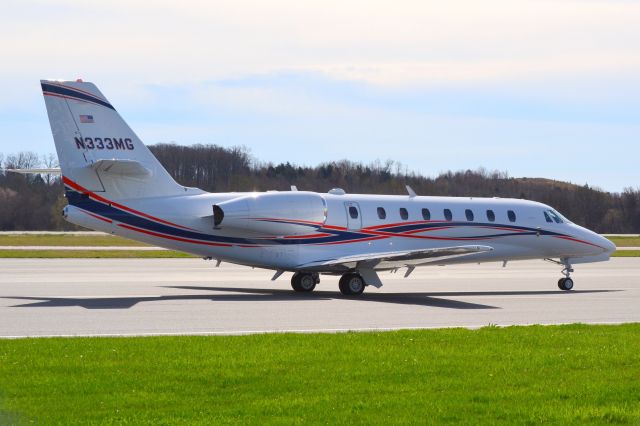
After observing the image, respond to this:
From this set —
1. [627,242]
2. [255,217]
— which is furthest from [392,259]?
[627,242]

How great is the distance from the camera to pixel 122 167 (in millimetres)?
24516

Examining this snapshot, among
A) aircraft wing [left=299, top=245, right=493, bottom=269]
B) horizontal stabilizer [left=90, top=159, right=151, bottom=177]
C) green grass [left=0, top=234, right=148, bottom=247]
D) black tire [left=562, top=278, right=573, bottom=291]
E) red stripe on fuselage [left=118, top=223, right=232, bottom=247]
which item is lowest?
green grass [left=0, top=234, right=148, bottom=247]

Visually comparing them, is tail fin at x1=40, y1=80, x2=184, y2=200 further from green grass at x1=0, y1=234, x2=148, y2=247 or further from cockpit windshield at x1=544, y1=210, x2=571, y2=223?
green grass at x1=0, y1=234, x2=148, y2=247

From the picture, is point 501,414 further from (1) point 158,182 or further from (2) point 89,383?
(1) point 158,182

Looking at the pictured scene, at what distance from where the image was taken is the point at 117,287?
28.0 metres

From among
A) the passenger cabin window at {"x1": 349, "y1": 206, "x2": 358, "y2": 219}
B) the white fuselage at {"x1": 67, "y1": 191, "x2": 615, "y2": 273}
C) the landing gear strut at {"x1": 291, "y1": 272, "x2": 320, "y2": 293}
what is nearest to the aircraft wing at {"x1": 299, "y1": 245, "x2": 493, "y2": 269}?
the white fuselage at {"x1": 67, "y1": 191, "x2": 615, "y2": 273}

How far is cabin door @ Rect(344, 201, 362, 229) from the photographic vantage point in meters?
27.6

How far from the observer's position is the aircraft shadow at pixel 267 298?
22.4 metres

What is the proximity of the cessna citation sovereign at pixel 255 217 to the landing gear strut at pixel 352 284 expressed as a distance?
0.03 meters

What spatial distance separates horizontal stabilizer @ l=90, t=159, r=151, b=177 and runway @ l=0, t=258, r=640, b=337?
3.12 m

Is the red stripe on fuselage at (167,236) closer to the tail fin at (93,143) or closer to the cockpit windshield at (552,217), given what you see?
the tail fin at (93,143)

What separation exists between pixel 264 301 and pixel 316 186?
5468 cm

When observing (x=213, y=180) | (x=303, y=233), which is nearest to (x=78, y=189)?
(x=303, y=233)

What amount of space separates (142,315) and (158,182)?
654 cm
